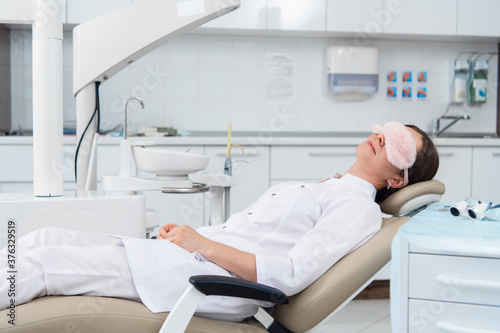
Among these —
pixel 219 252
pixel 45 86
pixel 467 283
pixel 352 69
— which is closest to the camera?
pixel 467 283

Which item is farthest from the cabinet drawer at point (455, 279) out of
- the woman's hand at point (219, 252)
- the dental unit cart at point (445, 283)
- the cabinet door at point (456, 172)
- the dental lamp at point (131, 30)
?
the cabinet door at point (456, 172)

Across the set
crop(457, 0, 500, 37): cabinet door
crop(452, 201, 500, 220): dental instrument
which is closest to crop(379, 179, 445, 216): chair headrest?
crop(452, 201, 500, 220): dental instrument

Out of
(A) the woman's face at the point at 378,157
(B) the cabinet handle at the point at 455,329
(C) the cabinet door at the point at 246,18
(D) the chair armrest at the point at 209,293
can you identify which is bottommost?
(B) the cabinet handle at the point at 455,329

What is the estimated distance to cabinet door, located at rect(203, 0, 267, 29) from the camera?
3.34 meters

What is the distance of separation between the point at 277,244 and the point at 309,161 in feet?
5.50

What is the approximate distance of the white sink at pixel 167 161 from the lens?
1.73 m

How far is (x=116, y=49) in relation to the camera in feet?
5.84

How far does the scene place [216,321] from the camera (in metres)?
1.31

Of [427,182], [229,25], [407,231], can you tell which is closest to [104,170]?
[229,25]

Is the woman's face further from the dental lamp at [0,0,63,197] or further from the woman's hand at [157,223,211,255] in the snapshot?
the dental lamp at [0,0,63,197]

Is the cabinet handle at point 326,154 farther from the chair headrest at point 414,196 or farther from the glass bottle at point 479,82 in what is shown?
the chair headrest at point 414,196

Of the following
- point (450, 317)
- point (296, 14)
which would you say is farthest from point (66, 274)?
point (296, 14)

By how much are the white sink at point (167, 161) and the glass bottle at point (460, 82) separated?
2568 millimetres

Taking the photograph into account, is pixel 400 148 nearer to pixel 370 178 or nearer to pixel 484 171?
pixel 370 178
